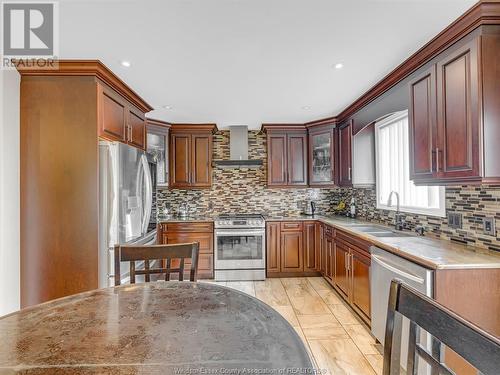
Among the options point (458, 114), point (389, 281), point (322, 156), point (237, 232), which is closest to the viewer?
point (458, 114)

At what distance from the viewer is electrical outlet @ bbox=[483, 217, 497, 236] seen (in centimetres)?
182

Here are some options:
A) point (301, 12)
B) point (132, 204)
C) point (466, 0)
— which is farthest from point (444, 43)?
point (132, 204)

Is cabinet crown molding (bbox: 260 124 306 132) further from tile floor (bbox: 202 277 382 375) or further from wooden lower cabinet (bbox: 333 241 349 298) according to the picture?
tile floor (bbox: 202 277 382 375)

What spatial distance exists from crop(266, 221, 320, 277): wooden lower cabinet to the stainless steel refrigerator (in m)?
2.00

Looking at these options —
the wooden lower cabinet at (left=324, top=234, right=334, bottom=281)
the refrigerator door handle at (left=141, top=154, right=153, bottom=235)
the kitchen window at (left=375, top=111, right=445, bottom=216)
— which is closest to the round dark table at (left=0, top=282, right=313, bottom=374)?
the refrigerator door handle at (left=141, top=154, right=153, bottom=235)

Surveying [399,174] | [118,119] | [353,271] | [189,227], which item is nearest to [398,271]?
[353,271]

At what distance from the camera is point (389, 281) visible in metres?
1.98

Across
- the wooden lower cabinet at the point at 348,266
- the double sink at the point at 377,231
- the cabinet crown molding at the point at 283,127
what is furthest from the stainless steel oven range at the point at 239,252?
the cabinet crown molding at the point at 283,127

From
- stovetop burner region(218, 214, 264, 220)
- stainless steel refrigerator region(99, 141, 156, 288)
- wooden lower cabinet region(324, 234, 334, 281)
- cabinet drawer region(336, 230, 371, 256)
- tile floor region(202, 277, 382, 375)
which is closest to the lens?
tile floor region(202, 277, 382, 375)

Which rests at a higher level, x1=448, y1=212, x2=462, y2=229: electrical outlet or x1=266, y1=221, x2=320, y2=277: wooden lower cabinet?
x1=448, y1=212, x2=462, y2=229: electrical outlet

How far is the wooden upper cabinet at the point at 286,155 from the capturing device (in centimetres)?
438

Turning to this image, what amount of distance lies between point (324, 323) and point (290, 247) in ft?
4.82

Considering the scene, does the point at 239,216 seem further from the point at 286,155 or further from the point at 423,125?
the point at 423,125

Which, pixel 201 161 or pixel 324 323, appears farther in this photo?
pixel 201 161
